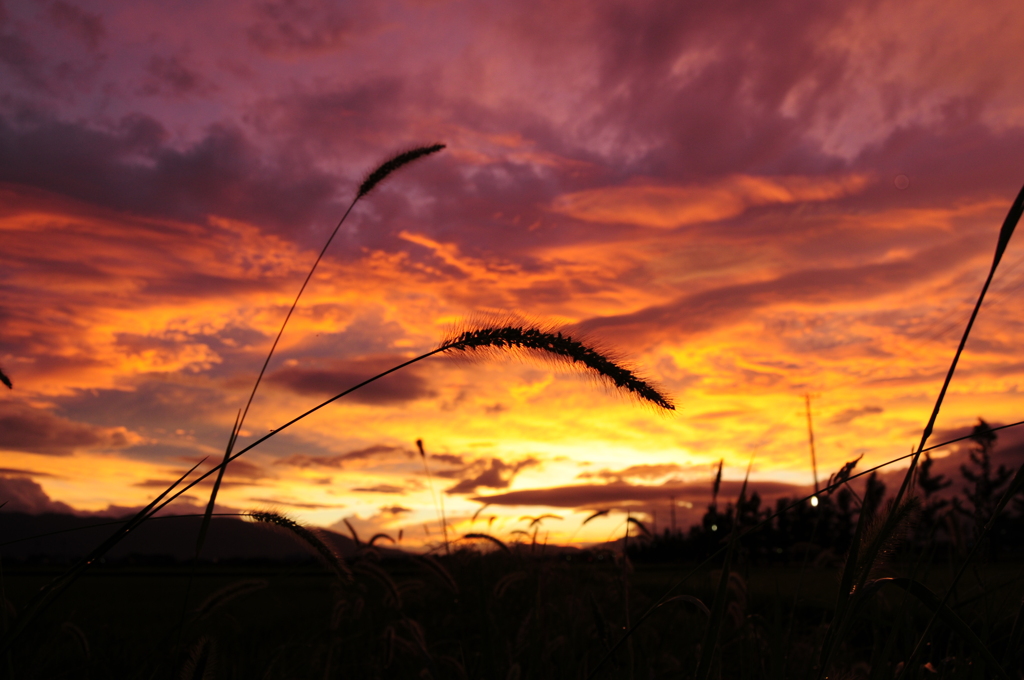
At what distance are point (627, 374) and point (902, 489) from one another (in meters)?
0.76

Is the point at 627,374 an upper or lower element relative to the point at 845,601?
upper

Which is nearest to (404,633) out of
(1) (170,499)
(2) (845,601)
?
(1) (170,499)

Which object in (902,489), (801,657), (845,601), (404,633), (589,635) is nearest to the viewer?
(845,601)

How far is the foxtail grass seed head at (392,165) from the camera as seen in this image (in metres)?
3.23

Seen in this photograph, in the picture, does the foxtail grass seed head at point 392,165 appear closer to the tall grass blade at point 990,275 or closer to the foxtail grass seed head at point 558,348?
the foxtail grass seed head at point 558,348

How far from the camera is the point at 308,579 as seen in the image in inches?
432

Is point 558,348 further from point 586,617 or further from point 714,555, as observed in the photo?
point 586,617

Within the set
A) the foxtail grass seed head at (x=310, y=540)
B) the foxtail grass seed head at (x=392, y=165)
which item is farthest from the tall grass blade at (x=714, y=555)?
the foxtail grass seed head at (x=392, y=165)

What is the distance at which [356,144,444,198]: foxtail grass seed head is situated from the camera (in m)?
3.23

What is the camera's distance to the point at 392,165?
3404mm

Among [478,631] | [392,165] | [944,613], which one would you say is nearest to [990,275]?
[944,613]

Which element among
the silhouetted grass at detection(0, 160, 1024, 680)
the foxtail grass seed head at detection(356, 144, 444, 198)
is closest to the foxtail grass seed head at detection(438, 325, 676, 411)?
the silhouetted grass at detection(0, 160, 1024, 680)

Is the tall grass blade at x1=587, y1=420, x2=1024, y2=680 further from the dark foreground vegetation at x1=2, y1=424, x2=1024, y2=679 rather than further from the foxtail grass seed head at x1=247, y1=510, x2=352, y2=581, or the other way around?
the foxtail grass seed head at x1=247, y1=510, x2=352, y2=581

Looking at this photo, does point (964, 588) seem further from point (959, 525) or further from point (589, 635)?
point (589, 635)
